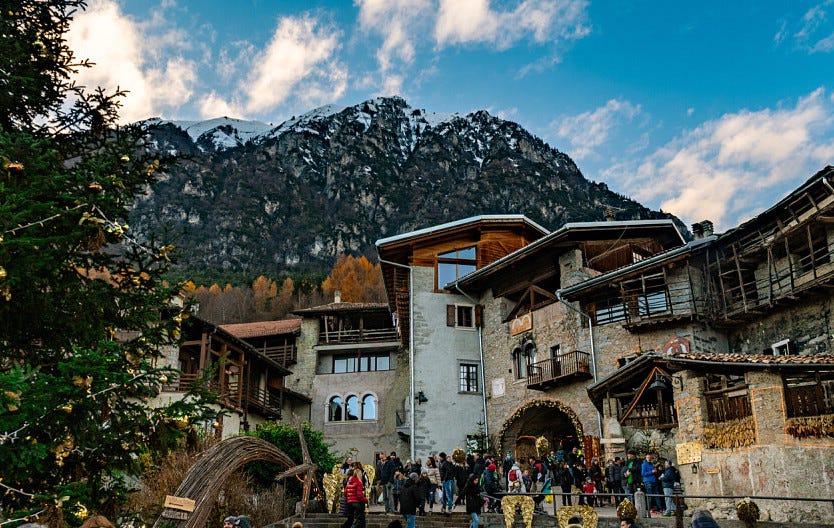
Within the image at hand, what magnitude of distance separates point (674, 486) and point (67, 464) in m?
13.1

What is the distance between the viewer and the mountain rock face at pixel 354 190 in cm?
10562

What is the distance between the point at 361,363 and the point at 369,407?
2797 mm

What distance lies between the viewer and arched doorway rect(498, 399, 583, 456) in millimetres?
28594

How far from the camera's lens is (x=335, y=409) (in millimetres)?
39562

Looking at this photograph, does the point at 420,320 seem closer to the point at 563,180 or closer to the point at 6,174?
the point at 6,174

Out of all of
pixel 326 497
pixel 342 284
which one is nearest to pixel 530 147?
pixel 342 284

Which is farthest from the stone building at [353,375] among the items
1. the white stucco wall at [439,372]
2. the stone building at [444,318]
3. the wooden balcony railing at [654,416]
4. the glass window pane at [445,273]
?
the wooden balcony railing at [654,416]

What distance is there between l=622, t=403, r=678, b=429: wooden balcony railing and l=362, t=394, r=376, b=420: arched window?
64.2 ft

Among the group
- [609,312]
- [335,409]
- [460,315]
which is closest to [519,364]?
[460,315]

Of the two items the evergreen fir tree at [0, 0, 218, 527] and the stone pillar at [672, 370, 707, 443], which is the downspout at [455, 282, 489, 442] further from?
the evergreen fir tree at [0, 0, 218, 527]

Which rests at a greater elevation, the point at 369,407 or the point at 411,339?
the point at 411,339

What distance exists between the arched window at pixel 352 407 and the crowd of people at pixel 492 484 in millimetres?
16523

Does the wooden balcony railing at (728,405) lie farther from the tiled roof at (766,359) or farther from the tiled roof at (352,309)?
the tiled roof at (352,309)

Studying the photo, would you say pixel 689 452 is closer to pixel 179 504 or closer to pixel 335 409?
pixel 179 504
